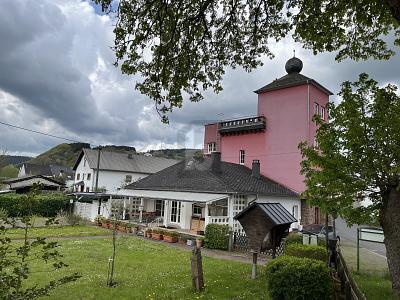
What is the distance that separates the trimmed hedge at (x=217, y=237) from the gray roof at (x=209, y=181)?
378 cm

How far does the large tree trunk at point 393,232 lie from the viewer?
6973 millimetres

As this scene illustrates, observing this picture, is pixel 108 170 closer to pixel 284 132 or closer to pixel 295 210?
pixel 284 132

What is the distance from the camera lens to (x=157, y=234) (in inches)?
815

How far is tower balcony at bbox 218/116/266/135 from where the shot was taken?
30.5 meters

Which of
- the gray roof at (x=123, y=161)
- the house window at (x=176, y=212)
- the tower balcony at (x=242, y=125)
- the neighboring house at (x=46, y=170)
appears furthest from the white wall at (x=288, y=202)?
the neighboring house at (x=46, y=170)

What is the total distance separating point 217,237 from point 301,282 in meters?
11.3

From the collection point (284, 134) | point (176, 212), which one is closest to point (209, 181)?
point (176, 212)

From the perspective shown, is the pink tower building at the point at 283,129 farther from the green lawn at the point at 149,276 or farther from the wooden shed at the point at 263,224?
the wooden shed at the point at 263,224

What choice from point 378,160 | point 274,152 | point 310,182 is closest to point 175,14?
point 310,182

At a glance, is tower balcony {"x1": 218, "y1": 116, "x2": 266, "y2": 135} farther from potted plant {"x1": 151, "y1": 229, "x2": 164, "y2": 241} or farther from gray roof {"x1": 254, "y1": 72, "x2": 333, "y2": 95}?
potted plant {"x1": 151, "y1": 229, "x2": 164, "y2": 241}

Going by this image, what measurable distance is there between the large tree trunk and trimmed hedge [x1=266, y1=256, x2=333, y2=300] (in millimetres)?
1522

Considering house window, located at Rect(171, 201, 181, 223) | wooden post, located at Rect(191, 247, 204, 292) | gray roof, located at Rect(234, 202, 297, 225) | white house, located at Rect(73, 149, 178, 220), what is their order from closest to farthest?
wooden post, located at Rect(191, 247, 204, 292) → gray roof, located at Rect(234, 202, 297, 225) → house window, located at Rect(171, 201, 181, 223) → white house, located at Rect(73, 149, 178, 220)

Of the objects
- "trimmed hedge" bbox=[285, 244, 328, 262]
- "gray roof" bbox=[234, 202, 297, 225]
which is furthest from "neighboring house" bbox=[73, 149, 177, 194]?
"trimmed hedge" bbox=[285, 244, 328, 262]

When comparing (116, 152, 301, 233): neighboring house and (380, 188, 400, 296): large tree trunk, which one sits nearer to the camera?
(380, 188, 400, 296): large tree trunk
